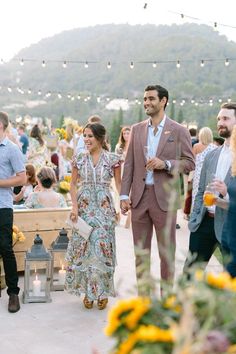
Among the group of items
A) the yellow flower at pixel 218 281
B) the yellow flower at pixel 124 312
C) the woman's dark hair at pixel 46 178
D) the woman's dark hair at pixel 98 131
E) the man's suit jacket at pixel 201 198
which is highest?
the yellow flower at pixel 218 281

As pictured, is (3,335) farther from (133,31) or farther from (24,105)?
(133,31)

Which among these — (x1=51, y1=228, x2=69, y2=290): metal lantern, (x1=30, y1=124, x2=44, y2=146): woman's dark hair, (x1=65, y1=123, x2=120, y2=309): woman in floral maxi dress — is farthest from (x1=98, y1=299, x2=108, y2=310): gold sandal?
(x1=30, y1=124, x2=44, y2=146): woman's dark hair

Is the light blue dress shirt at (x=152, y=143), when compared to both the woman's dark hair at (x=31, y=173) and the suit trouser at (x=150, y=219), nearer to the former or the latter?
the suit trouser at (x=150, y=219)

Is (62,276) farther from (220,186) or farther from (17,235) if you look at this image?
(220,186)

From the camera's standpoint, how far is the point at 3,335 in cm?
351

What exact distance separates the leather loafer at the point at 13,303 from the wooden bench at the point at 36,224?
837mm

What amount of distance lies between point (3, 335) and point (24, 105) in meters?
58.9

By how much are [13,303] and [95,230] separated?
0.79 meters

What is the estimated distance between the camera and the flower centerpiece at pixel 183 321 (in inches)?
40.5

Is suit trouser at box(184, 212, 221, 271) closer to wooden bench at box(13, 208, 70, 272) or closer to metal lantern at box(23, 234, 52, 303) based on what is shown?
metal lantern at box(23, 234, 52, 303)

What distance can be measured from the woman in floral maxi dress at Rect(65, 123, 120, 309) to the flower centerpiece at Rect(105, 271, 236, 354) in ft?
9.36

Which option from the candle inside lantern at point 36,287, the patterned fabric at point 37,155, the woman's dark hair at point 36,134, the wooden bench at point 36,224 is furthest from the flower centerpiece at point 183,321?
the woman's dark hair at point 36,134

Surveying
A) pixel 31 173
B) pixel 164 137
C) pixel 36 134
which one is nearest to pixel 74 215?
pixel 164 137

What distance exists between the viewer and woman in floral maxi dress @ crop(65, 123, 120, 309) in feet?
13.4
